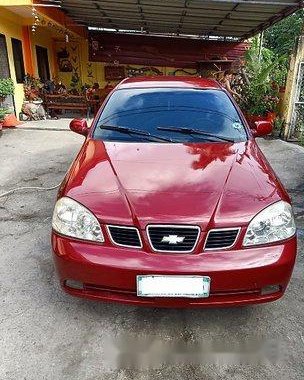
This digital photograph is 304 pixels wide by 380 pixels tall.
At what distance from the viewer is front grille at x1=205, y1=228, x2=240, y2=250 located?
2.03 metres

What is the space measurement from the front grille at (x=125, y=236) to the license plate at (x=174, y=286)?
20 centimetres

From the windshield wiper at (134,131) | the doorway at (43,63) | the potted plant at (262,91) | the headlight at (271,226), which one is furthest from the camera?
the doorway at (43,63)

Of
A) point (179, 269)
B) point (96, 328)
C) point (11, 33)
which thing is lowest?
point (96, 328)

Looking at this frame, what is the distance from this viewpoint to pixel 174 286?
2.00m

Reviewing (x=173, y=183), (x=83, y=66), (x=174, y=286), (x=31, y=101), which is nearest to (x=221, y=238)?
(x=174, y=286)

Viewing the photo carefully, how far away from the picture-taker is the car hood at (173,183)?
81.3 inches

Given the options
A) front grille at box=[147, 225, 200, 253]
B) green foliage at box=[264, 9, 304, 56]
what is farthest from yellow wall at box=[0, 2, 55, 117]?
green foliage at box=[264, 9, 304, 56]

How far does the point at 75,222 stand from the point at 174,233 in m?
0.63

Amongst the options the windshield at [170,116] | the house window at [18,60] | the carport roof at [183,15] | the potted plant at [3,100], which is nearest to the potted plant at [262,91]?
the carport roof at [183,15]

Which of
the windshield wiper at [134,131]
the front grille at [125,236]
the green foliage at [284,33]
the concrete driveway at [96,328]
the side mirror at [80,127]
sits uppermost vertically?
the green foliage at [284,33]

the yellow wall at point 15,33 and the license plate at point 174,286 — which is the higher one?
the yellow wall at point 15,33

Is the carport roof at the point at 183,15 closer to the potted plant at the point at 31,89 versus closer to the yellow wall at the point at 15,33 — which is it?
the yellow wall at the point at 15,33

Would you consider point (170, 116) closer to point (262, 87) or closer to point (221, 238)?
point (221, 238)

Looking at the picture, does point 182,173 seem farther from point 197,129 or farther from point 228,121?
point 228,121
